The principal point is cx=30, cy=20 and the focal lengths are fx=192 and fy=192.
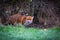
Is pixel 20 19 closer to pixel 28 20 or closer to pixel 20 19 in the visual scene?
pixel 20 19

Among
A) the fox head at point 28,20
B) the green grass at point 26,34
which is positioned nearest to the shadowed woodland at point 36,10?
the fox head at point 28,20

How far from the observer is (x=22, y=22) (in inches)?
192

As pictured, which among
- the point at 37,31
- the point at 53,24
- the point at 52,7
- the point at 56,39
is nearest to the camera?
the point at 56,39

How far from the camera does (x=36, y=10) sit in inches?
192

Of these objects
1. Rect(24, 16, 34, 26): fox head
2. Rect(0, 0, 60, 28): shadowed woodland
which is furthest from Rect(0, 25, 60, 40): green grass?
Rect(24, 16, 34, 26): fox head

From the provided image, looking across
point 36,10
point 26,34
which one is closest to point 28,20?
point 36,10

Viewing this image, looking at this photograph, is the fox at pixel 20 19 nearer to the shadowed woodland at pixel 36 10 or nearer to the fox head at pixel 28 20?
the fox head at pixel 28 20

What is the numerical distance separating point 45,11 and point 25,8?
0.75 m

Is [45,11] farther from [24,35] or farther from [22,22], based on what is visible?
[24,35]

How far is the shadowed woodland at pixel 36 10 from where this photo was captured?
467 cm

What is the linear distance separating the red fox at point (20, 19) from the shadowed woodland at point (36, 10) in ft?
0.41

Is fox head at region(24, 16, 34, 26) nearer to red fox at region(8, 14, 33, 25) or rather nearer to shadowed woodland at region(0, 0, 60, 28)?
red fox at region(8, 14, 33, 25)

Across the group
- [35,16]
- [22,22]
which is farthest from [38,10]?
[22,22]

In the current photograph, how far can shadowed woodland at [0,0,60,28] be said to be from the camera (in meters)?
4.67
